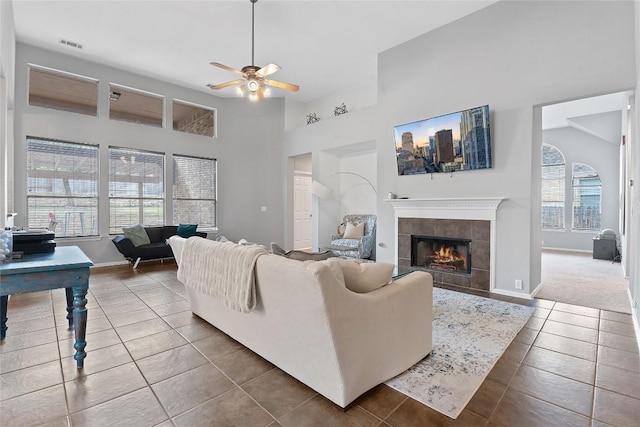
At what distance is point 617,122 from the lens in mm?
6910

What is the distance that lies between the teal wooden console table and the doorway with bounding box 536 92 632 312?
259 inches

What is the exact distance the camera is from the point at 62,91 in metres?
5.41

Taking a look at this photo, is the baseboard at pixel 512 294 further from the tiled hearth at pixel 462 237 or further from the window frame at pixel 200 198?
the window frame at pixel 200 198

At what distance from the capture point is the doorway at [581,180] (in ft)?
20.4

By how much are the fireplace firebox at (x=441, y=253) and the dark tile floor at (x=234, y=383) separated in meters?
1.50

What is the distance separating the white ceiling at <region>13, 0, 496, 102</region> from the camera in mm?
4074

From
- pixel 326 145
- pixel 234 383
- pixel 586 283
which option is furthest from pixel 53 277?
pixel 586 283

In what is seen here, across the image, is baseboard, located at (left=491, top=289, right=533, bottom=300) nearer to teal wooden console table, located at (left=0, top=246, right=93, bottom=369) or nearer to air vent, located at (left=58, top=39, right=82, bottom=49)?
teal wooden console table, located at (left=0, top=246, right=93, bottom=369)

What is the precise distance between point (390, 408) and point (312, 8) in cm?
461

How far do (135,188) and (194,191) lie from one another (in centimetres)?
118

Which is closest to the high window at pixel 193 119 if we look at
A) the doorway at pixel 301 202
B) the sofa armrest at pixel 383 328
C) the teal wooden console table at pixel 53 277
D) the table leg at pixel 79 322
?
the doorway at pixel 301 202

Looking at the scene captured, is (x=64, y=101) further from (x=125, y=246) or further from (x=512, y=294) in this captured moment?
(x=512, y=294)

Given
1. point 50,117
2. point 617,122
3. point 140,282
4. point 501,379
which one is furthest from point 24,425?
point 617,122

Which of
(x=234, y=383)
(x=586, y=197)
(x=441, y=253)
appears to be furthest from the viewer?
(x=586, y=197)
